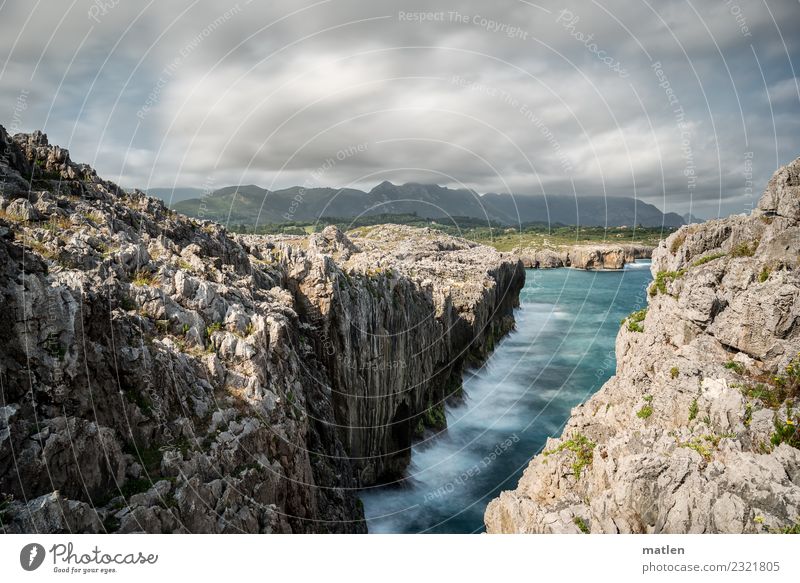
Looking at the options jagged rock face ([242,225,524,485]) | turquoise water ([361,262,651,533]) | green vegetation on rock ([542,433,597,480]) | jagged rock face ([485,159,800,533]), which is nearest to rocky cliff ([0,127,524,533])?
jagged rock face ([242,225,524,485])

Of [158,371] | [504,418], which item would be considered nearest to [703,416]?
[158,371]

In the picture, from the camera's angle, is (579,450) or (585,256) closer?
(579,450)

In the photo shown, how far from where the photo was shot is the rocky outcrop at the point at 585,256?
583ft

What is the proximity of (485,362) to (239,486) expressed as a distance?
65.2m

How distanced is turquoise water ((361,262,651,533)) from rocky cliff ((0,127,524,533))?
7.86 meters

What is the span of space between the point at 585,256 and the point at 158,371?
7414 inches

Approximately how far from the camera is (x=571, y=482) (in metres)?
19.4

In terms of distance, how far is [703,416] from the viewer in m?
16.4

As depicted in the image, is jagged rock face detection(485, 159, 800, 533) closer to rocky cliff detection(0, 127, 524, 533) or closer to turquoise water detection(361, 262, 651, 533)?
rocky cliff detection(0, 127, 524, 533)

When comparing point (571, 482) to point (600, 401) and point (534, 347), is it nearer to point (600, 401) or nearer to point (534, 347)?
point (600, 401)

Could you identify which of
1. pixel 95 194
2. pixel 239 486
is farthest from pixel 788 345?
pixel 95 194

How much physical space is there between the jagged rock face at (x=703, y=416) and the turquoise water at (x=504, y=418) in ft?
63.0

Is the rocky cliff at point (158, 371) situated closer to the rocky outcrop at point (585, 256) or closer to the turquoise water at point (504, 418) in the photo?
the turquoise water at point (504, 418)
